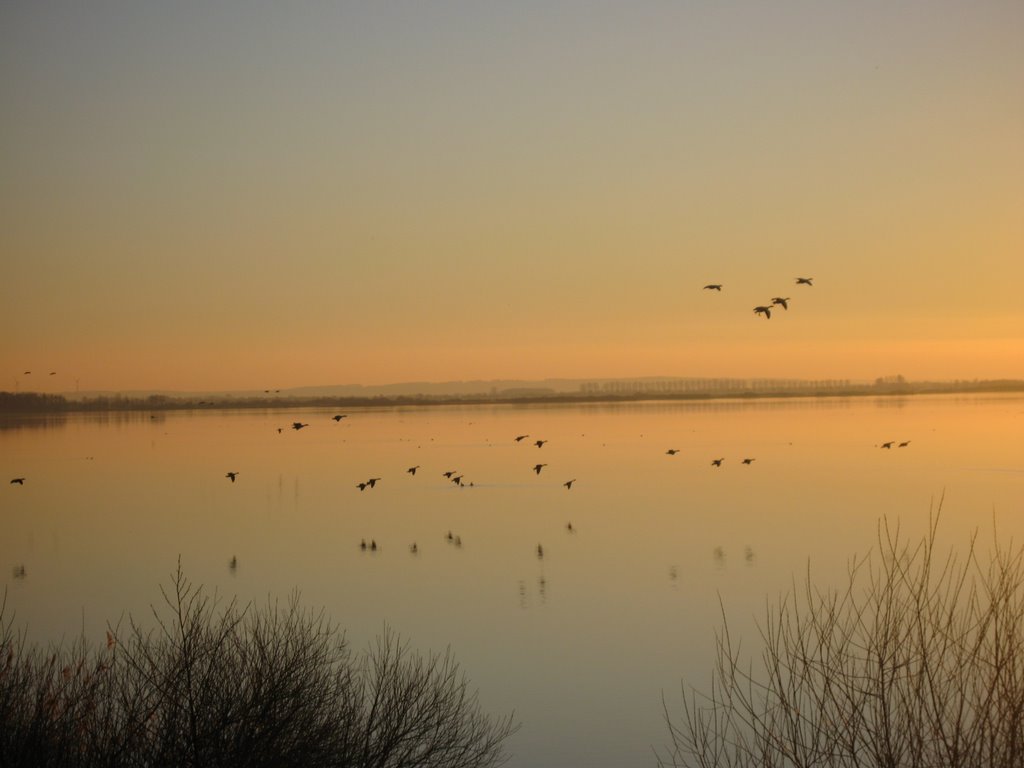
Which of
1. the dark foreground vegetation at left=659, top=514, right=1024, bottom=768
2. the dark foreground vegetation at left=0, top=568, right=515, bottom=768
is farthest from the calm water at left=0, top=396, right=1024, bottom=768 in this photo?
the dark foreground vegetation at left=0, top=568, right=515, bottom=768

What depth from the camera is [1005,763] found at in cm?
733

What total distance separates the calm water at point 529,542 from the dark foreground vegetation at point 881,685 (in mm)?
1242

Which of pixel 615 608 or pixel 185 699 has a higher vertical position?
pixel 185 699

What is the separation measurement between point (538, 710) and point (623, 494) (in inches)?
1003

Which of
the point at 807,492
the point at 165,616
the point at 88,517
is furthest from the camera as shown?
the point at 807,492

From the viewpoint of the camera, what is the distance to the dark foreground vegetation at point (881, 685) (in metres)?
7.77

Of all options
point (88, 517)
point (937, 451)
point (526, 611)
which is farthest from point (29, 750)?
point (937, 451)

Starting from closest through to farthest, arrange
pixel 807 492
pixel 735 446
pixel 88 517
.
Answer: pixel 88 517
pixel 807 492
pixel 735 446

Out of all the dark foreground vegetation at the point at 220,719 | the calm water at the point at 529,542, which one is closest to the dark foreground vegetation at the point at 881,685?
the calm water at the point at 529,542

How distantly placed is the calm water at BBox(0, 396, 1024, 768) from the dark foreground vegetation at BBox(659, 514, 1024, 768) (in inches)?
48.9

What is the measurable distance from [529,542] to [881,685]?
2197cm

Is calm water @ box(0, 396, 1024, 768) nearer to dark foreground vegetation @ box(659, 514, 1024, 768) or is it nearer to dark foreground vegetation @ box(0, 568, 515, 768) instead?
dark foreground vegetation @ box(659, 514, 1024, 768)

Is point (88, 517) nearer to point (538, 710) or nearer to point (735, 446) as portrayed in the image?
point (538, 710)

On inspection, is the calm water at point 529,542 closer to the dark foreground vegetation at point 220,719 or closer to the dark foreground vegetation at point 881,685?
the dark foreground vegetation at point 881,685
